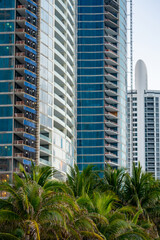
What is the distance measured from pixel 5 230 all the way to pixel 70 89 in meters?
109

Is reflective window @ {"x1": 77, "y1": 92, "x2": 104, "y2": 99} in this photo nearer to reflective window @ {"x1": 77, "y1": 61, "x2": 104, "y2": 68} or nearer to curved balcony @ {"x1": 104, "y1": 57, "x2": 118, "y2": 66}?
reflective window @ {"x1": 77, "y1": 61, "x2": 104, "y2": 68}

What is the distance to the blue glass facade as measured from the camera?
11200 cm

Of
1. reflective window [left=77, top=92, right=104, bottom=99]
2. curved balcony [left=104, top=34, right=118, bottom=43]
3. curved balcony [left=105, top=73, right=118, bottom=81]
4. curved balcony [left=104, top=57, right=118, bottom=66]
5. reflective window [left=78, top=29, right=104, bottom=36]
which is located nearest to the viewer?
reflective window [left=77, top=92, right=104, bottom=99]

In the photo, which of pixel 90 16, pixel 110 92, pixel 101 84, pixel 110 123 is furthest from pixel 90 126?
pixel 90 16

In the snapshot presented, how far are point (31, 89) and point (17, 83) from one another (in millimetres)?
3192

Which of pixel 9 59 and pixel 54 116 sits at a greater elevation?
pixel 9 59

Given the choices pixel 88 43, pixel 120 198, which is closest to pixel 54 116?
pixel 88 43

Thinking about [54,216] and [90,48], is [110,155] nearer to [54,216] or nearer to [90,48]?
[90,48]

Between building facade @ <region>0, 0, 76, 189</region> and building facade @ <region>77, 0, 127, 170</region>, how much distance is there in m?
37.1

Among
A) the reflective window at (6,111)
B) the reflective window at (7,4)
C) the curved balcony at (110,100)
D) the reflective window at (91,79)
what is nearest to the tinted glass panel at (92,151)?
the curved balcony at (110,100)

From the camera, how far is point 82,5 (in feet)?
602

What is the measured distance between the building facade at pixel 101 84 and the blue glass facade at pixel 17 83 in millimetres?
55866

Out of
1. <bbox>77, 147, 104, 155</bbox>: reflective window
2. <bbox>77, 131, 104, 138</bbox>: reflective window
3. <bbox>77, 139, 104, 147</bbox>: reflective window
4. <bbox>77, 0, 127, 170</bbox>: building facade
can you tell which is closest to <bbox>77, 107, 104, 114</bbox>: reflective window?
<bbox>77, 0, 127, 170</bbox>: building facade

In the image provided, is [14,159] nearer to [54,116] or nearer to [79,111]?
[54,116]
